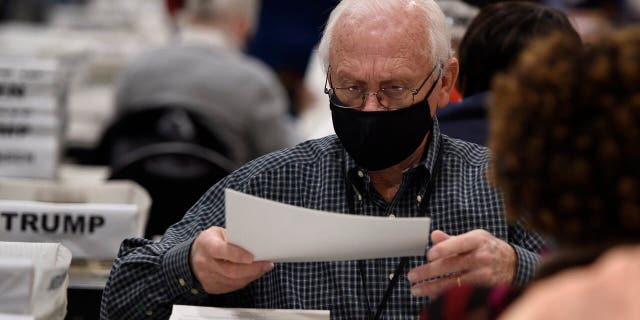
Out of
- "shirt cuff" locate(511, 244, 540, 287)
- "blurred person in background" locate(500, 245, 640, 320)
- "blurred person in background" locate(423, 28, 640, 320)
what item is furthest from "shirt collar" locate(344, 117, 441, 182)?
"blurred person in background" locate(500, 245, 640, 320)

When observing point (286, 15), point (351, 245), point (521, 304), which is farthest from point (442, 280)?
point (286, 15)

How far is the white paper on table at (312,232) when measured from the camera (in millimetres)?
1722

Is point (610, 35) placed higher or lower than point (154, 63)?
higher

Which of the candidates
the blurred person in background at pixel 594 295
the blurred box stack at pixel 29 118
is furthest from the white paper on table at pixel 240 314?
the blurred box stack at pixel 29 118

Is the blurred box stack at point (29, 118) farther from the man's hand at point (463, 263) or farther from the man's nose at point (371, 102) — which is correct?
the man's hand at point (463, 263)

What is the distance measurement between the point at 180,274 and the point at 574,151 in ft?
3.41

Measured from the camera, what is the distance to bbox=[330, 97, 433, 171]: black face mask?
2156 millimetres

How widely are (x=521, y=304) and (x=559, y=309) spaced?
0.08 meters

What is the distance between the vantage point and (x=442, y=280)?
1815 mm

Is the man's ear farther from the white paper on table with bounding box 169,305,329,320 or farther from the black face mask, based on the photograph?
the white paper on table with bounding box 169,305,329,320

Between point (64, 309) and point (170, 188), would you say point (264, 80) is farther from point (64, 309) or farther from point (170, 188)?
point (64, 309)

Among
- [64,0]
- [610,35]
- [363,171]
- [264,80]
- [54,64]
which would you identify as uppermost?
[610,35]

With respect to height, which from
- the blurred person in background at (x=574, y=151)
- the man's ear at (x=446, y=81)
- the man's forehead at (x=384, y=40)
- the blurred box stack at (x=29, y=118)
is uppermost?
the blurred person in background at (x=574, y=151)

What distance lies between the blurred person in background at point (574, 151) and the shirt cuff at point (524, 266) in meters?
0.67
